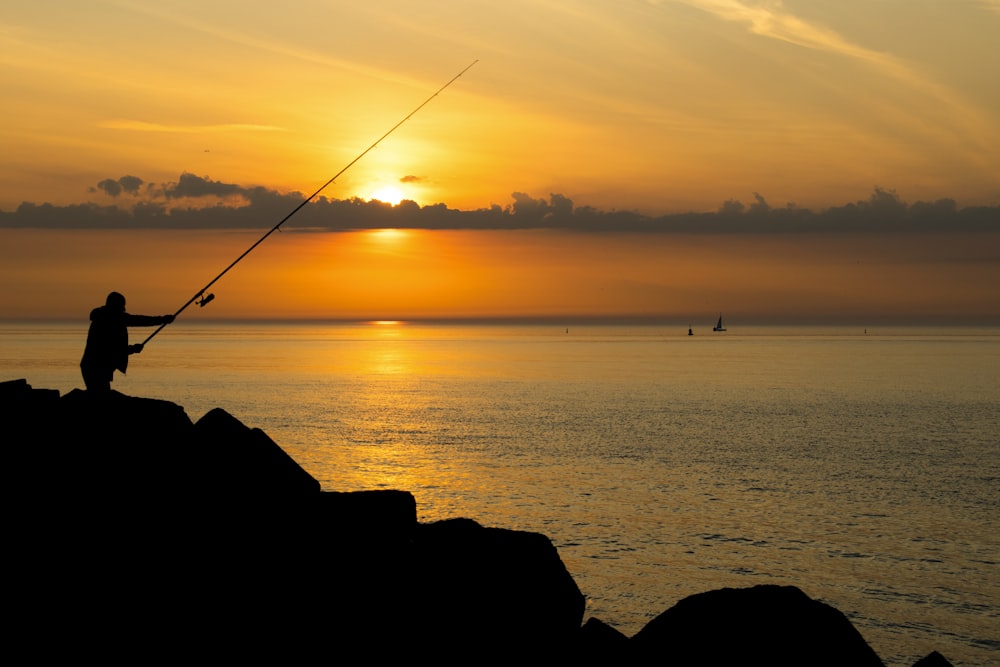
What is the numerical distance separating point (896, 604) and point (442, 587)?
916 centimetres

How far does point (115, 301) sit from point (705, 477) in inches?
761

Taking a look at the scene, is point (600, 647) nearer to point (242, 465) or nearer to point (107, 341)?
point (242, 465)

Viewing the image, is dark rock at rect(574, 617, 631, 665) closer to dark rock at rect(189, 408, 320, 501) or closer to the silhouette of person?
dark rock at rect(189, 408, 320, 501)

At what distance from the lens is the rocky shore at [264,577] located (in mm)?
9180

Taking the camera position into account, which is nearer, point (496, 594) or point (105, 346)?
point (496, 594)

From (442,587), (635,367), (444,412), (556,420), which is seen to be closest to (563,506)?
(442,587)

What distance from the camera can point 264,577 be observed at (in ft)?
32.3

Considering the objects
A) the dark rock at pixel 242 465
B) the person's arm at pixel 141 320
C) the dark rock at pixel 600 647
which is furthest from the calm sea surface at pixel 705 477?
the person's arm at pixel 141 320

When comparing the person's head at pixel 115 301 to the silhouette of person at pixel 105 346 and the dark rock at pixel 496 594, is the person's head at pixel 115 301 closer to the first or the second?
the silhouette of person at pixel 105 346

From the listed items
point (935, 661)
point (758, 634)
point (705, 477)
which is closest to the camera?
point (758, 634)

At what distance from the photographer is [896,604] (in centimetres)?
1579

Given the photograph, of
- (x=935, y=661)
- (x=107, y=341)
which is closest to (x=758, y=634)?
(x=935, y=661)

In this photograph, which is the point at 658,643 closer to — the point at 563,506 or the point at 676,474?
the point at 563,506

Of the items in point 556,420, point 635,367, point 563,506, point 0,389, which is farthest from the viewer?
point 635,367
